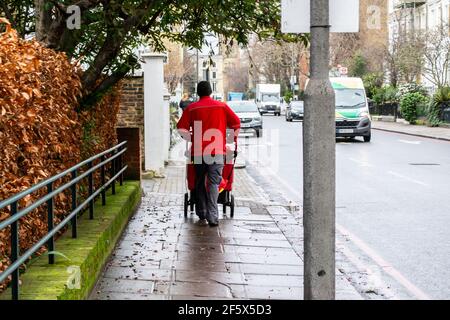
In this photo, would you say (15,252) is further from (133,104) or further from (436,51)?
(436,51)

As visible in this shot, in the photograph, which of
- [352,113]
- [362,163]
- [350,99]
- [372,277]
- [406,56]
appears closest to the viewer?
[372,277]

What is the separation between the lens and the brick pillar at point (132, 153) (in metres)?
13.0

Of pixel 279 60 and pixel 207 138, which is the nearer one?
pixel 207 138

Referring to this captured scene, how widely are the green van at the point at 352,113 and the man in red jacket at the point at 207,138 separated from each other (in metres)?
22.4

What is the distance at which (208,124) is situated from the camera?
9.99 m

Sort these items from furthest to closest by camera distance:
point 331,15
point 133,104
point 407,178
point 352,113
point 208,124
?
point 352,113 → point 133,104 → point 407,178 → point 208,124 → point 331,15

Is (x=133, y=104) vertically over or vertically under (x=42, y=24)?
under

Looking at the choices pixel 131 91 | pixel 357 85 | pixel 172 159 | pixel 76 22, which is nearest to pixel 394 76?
pixel 357 85

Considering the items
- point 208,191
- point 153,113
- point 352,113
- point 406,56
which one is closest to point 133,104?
point 153,113

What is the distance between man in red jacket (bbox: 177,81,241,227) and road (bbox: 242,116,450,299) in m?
1.83

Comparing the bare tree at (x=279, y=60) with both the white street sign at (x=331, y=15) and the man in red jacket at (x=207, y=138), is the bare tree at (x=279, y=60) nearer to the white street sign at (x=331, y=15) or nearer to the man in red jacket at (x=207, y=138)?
the man in red jacket at (x=207, y=138)

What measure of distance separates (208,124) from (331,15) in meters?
4.77

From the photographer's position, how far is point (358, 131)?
106ft

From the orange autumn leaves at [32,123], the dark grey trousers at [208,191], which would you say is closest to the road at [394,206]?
the dark grey trousers at [208,191]
